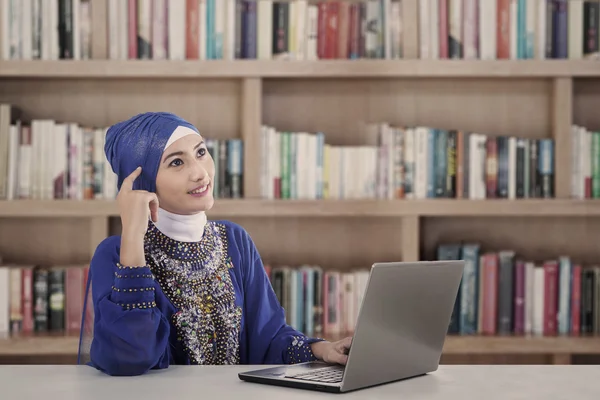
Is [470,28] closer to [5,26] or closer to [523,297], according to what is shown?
[523,297]

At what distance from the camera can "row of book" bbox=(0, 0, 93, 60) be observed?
269cm

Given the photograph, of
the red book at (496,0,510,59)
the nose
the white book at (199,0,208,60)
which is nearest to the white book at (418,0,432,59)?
the red book at (496,0,510,59)

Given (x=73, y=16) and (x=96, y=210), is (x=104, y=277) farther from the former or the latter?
(x=73, y=16)

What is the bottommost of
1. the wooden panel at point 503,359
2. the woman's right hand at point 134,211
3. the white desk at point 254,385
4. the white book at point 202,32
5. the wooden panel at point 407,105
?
the wooden panel at point 503,359

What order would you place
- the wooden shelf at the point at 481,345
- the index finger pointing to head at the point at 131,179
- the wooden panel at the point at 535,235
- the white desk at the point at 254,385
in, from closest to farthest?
the white desk at the point at 254,385 → the index finger pointing to head at the point at 131,179 → the wooden shelf at the point at 481,345 → the wooden panel at the point at 535,235

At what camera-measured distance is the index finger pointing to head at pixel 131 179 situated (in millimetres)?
1410

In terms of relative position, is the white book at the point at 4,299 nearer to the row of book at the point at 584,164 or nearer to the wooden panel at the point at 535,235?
the wooden panel at the point at 535,235

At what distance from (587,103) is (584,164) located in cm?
29

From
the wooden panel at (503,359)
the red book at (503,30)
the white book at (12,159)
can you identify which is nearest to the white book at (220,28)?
the white book at (12,159)

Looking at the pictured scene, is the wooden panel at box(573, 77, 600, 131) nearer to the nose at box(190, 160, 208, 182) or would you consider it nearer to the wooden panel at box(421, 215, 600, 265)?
the wooden panel at box(421, 215, 600, 265)

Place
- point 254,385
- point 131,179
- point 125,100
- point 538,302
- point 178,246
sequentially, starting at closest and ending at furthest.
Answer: point 254,385, point 131,179, point 178,246, point 538,302, point 125,100

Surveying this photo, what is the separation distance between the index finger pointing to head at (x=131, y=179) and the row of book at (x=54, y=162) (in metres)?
1.24

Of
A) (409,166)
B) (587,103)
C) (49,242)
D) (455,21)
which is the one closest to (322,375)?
(409,166)

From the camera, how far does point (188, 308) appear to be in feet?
4.98
